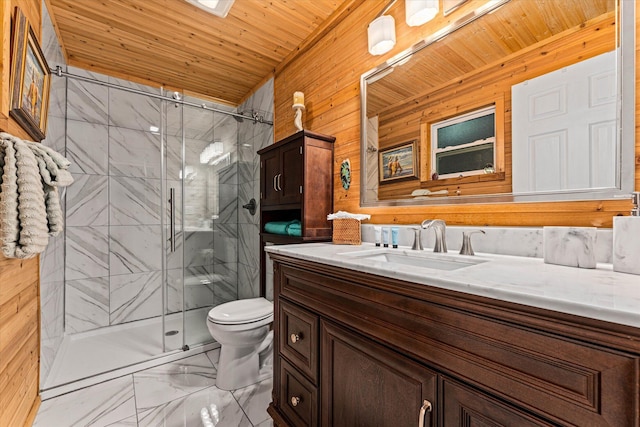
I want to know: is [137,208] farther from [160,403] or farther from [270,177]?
[160,403]

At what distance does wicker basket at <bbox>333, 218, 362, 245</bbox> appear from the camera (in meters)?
1.61

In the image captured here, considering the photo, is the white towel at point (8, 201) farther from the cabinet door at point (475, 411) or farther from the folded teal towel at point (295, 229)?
the cabinet door at point (475, 411)

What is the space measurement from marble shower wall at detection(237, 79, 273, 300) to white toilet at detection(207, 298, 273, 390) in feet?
2.71

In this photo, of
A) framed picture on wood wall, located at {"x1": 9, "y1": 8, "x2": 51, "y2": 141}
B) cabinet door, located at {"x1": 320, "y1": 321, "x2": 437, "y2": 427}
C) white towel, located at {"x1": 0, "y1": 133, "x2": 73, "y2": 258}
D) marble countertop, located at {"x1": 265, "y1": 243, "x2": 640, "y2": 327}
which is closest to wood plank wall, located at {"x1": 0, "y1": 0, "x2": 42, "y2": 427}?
framed picture on wood wall, located at {"x1": 9, "y1": 8, "x2": 51, "y2": 141}

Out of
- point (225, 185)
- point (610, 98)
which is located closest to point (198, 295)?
point (225, 185)

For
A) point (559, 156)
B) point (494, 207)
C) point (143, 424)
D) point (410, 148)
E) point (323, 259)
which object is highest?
point (410, 148)

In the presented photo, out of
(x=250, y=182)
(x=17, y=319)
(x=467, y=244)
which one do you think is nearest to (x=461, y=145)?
(x=467, y=244)

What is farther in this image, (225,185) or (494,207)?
(225,185)

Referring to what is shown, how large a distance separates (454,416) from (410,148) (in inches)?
46.5

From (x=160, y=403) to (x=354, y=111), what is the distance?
219 centimetres

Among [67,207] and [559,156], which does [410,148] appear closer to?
[559,156]

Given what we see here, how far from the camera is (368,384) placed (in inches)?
34.4

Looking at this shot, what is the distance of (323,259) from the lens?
3.33ft

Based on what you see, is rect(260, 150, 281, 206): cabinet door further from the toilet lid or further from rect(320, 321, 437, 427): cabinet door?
rect(320, 321, 437, 427): cabinet door
